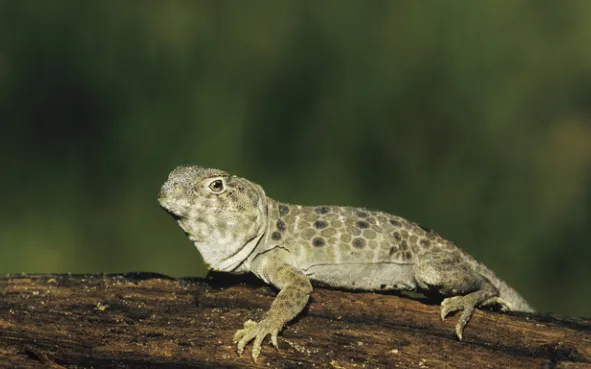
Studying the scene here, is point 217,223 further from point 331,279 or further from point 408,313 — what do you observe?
point 408,313

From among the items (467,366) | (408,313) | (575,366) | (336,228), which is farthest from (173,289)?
(575,366)

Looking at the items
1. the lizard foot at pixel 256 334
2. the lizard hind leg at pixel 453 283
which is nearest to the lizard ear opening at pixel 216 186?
the lizard foot at pixel 256 334

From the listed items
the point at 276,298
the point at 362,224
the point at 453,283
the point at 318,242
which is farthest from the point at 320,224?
the point at 453,283

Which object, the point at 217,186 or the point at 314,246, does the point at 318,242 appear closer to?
the point at 314,246

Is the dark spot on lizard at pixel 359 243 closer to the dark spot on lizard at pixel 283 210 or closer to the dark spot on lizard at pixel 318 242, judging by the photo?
the dark spot on lizard at pixel 318 242

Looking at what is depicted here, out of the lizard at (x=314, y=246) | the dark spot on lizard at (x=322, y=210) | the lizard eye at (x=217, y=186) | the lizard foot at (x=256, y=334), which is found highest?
the lizard eye at (x=217, y=186)
